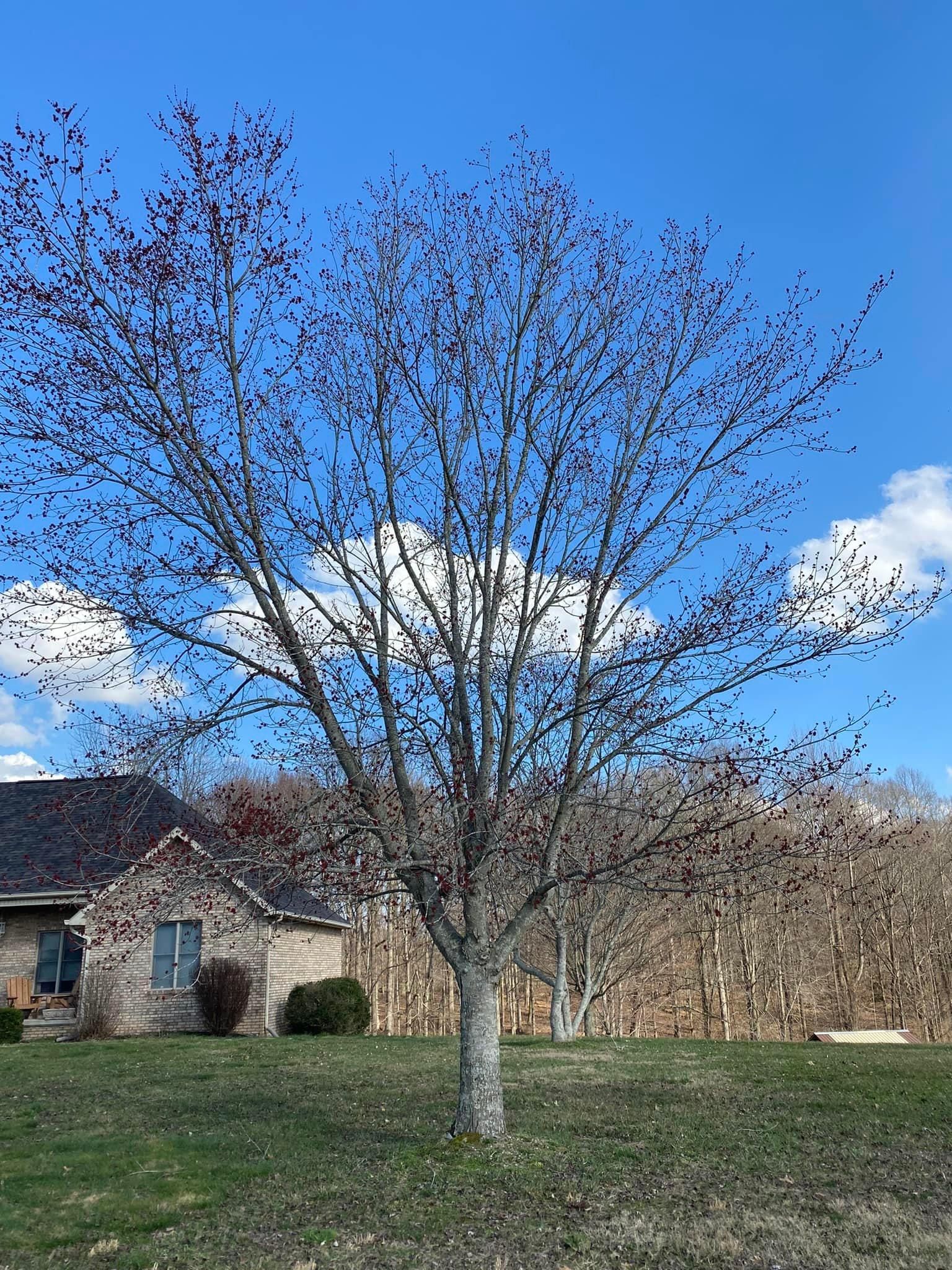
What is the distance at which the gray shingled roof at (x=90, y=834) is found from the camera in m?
6.63

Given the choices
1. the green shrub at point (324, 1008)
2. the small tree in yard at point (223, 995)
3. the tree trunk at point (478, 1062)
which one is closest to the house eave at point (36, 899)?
the small tree in yard at point (223, 995)

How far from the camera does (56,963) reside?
60.4 ft

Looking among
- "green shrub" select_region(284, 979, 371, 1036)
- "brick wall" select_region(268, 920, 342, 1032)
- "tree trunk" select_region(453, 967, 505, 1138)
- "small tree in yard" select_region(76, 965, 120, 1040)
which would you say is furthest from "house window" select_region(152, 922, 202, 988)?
"tree trunk" select_region(453, 967, 505, 1138)

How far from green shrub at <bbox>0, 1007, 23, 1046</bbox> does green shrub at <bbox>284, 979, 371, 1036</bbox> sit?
198 inches

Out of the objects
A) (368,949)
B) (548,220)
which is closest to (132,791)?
(548,220)

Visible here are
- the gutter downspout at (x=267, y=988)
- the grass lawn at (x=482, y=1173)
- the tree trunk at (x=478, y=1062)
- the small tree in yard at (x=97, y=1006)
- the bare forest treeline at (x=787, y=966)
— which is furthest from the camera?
→ the bare forest treeline at (x=787, y=966)

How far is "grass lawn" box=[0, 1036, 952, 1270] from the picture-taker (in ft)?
16.4

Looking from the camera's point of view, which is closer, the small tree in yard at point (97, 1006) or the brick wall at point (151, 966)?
the small tree in yard at point (97, 1006)

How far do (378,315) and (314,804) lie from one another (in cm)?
467

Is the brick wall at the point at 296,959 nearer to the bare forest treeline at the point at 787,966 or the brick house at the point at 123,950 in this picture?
the brick house at the point at 123,950

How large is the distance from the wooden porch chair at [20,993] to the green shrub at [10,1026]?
679 millimetres

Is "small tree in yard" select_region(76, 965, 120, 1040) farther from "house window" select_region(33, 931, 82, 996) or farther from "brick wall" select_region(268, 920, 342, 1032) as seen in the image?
"brick wall" select_region(268, 920, 342, 1032)

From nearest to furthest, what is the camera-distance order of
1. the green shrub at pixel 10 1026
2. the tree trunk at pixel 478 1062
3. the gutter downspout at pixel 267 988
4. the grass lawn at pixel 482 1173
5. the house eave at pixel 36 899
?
the grass lawn at pixel 482 1173, the tree trunk at pixel 478 1062, the green shrub at pixel 10 1026, the house eave at pixel 36 899, the gutter downspout at pixel 267 988

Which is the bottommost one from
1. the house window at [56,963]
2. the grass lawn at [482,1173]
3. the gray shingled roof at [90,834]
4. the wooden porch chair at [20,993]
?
the grass lawn at [482,1173]
